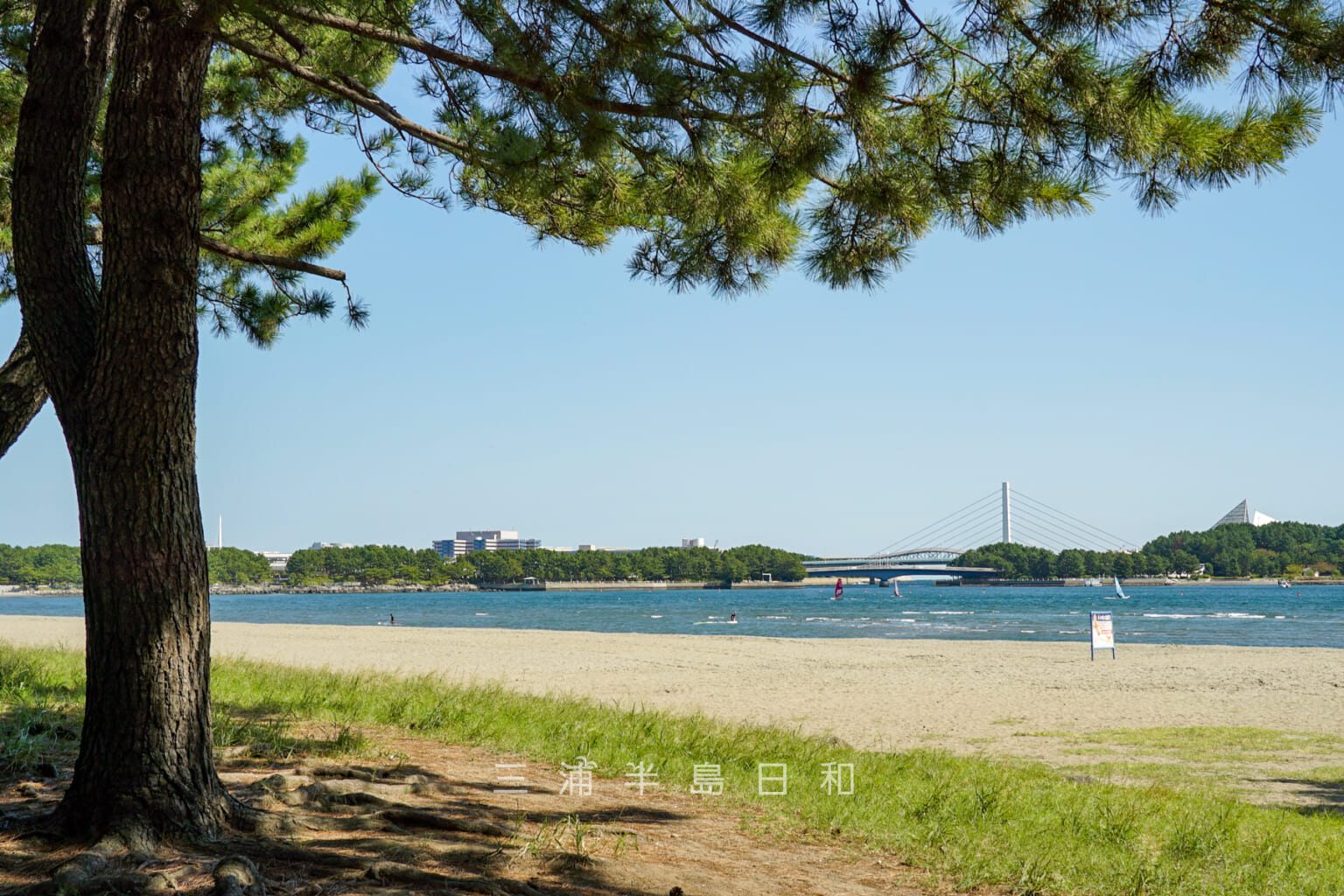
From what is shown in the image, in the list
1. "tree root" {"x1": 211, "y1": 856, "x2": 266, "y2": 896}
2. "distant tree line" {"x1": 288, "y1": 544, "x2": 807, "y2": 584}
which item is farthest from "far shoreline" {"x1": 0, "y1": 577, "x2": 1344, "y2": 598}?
"tree root" {"x1": 211, "y1": 856, "x2": 266, "y2": 896}

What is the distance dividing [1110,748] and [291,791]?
26.6ft

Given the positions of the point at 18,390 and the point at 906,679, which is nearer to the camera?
the point at 18,390

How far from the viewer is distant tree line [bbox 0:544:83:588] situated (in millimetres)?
140500

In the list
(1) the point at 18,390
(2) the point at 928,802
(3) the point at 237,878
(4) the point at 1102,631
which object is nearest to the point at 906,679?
(4) the point at 1102,631

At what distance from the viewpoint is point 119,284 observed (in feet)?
10.4

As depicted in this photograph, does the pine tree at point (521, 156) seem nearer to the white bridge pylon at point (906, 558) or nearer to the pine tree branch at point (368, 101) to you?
the pine tree branch at point (368, 101)

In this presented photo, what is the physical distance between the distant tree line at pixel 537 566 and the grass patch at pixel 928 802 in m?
130

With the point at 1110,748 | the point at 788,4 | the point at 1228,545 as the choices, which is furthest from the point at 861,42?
the point at 1228,545

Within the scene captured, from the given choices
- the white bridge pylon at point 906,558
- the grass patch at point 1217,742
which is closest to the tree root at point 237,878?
the grass patch at point 1217,742

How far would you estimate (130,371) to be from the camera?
3.13 meters

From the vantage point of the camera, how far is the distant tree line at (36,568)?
140500mm

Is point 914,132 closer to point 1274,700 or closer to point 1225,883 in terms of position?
point 1225,883

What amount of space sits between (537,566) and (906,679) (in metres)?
124

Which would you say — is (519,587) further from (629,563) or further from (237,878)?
(237,878)
